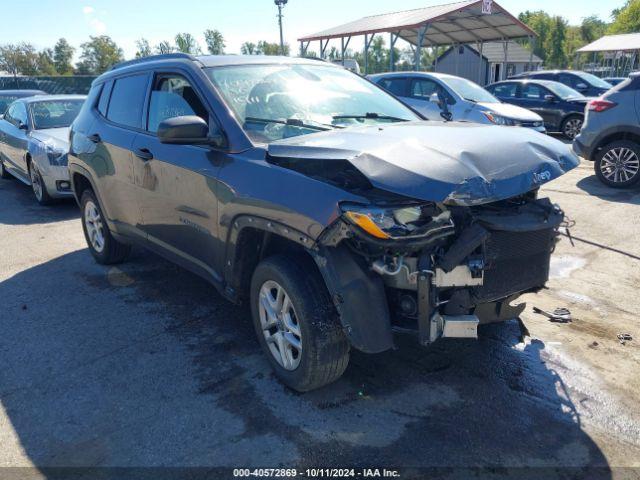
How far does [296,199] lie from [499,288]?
1202 millimetres

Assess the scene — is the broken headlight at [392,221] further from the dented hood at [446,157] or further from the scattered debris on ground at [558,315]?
the scattered debris on ground at [558,315]

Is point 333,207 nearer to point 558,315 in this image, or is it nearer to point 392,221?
point 392,221

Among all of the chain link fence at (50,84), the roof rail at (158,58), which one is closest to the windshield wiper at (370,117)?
the roof rail at (158,58)

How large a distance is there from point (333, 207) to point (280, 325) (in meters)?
0.93

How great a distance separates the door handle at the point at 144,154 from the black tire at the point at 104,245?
4.25 feet

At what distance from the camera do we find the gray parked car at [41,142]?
26.2 feet

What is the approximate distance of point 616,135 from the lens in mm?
8102

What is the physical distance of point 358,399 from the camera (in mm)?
3127

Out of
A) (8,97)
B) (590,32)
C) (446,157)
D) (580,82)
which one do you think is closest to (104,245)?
(446,157)

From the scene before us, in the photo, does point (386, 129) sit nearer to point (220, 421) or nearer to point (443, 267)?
point (443, 267)

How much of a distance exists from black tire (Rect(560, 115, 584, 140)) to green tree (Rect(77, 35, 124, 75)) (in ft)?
242

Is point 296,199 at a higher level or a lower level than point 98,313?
higher

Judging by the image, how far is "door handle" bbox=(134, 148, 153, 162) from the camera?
4.09 m

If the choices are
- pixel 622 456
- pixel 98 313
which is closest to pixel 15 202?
pixel 98 313
